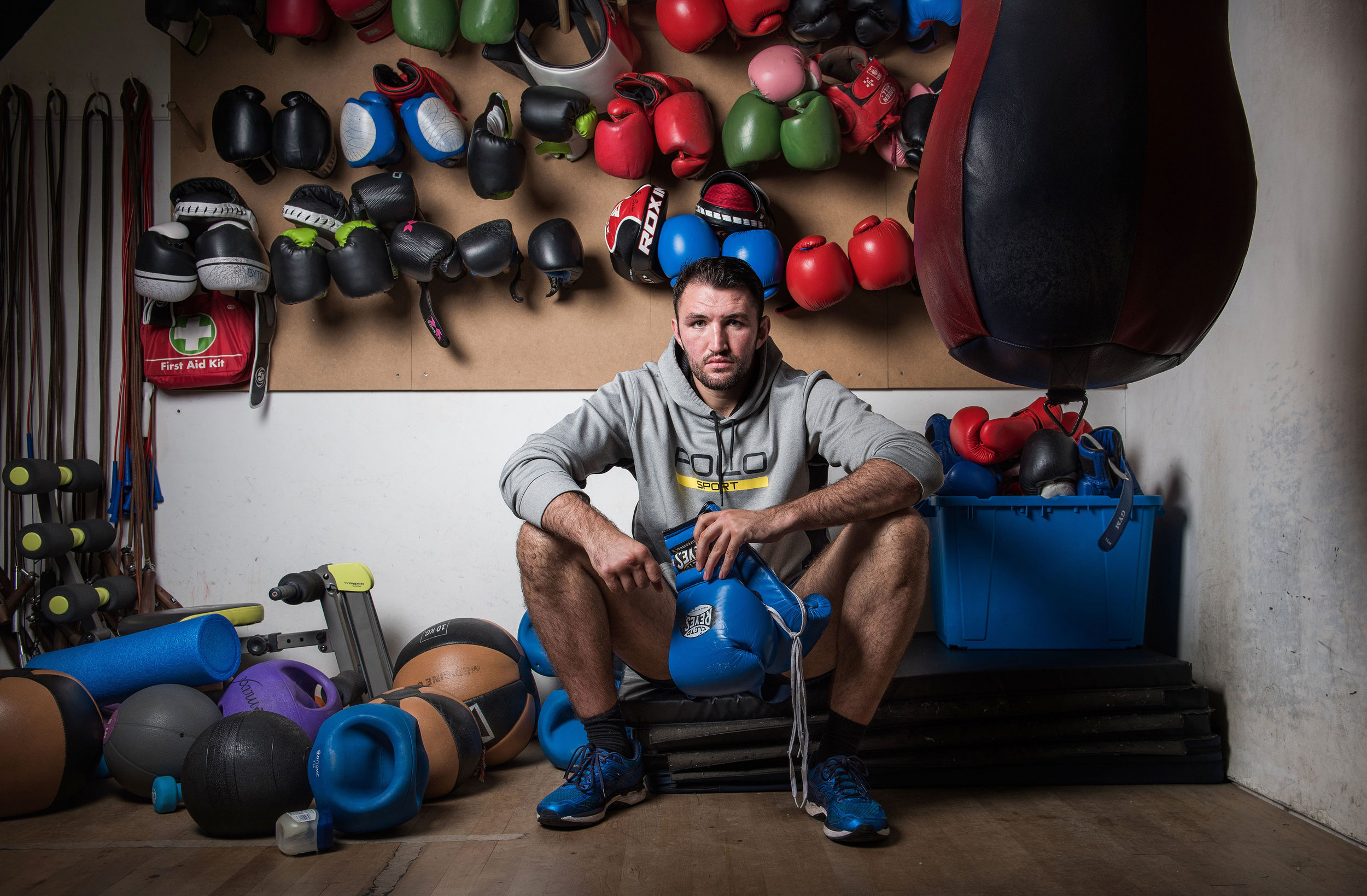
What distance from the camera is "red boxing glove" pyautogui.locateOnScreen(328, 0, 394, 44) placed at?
8.53 feet

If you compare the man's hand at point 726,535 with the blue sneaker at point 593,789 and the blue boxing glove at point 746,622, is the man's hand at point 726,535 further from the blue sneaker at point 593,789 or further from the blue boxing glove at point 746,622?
the blue sneaker at point 593,789

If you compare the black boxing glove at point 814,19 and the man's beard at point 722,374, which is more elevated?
the black boxing glove at point 814,19

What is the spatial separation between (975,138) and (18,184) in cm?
311

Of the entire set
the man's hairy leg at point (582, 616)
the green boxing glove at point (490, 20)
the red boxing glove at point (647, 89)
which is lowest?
the man's hairy leg at point (582, 616)

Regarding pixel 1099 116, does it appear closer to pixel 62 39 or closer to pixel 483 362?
pixel 483 362

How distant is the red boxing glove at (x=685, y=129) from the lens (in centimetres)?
254

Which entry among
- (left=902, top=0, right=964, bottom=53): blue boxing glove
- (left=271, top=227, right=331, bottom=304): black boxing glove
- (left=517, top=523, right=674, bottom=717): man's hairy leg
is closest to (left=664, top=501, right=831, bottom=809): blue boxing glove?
(left=517, top=523, right=674, bottom=717): man's hairy leg

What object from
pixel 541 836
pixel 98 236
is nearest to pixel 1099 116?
pixel 541 836

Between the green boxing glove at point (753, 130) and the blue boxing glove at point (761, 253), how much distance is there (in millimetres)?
258

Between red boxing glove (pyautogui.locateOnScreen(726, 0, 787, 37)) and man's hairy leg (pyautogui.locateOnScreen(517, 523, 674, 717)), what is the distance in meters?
1.75

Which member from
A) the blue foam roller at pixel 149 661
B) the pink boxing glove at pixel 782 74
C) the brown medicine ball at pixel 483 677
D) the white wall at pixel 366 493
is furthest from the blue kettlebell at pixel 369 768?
the pink boxing glove at pixel 782 74

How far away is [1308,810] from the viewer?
5.61 feet

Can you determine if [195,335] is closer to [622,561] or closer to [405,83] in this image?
[405,83]

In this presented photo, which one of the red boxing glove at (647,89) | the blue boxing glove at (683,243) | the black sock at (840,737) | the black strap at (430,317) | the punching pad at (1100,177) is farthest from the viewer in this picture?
the black strap at (430,317)
